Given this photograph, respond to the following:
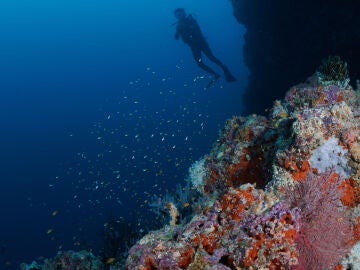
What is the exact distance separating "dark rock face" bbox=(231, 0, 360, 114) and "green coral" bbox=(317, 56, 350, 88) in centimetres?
606

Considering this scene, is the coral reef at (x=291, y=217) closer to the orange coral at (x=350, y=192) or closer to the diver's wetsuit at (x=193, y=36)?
the orange coral at (x=350, y=192)

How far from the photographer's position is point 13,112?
14675cm

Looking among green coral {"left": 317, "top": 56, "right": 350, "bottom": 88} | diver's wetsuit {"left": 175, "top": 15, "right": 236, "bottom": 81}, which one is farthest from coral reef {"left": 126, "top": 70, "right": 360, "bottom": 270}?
diver's wetsuit {"left": 175, "top": 15, "right": 236, "bottom": 81}

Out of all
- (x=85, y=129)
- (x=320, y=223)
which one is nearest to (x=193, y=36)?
(x=320, y=223)

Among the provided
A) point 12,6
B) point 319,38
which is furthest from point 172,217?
point 12,6

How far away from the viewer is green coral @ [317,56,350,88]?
806 centimetres

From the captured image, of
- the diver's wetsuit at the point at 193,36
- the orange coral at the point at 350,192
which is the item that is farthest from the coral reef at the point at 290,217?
the diver's wetsuit at the point at 193,36

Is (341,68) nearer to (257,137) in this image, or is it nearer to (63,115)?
(257,137)

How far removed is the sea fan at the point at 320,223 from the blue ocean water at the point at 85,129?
4.47 m

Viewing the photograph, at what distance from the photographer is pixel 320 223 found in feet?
9.99

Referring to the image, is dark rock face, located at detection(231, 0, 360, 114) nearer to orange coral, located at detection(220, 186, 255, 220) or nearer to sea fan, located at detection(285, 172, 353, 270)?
sea fan, located at detection(285, 172, 353, 270)

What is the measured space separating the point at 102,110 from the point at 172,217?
142 metres

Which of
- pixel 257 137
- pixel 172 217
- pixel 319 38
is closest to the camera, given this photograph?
pixel 172 217

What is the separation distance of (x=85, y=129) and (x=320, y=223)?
11765 cm
